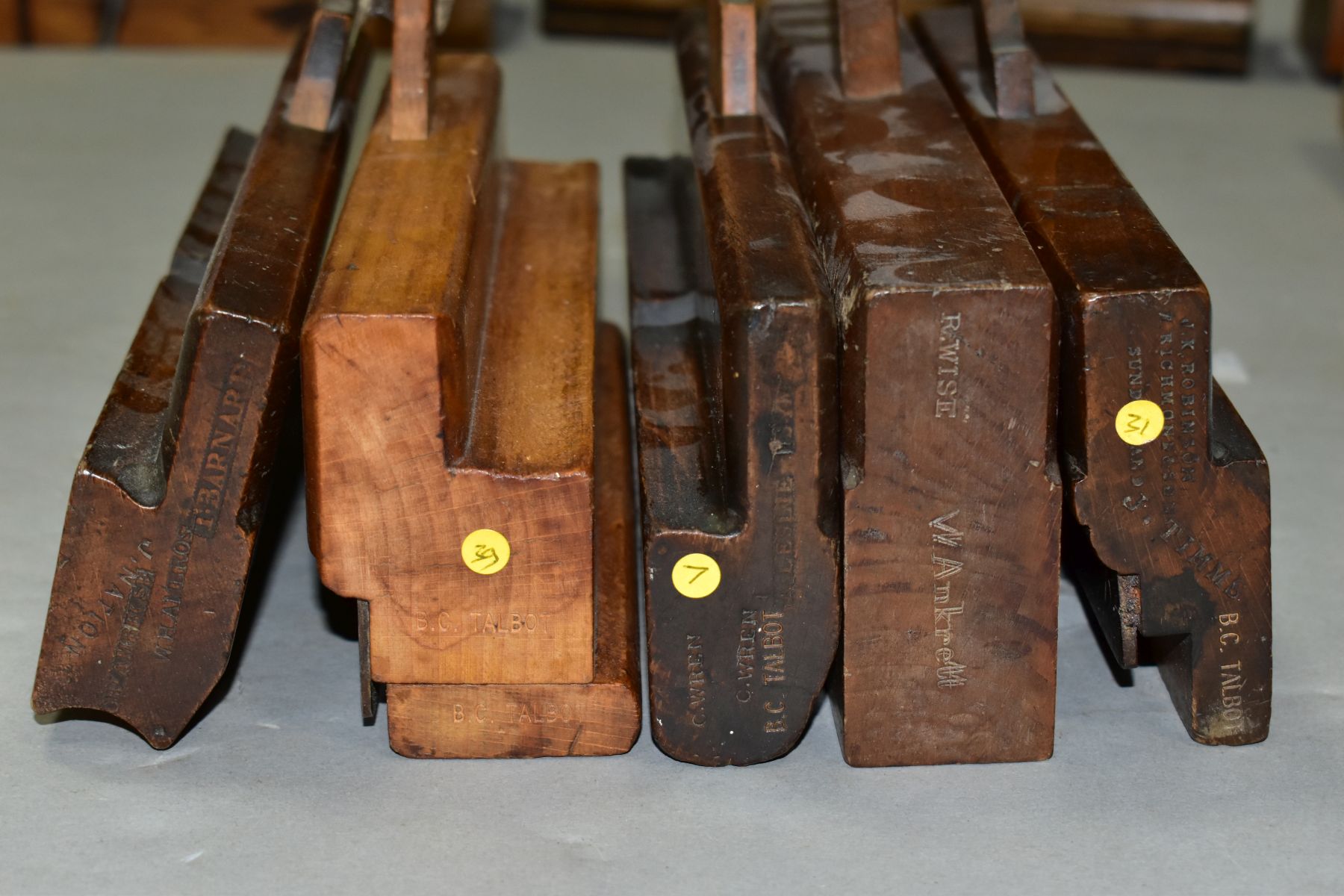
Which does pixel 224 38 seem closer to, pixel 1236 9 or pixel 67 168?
pixel 67 168

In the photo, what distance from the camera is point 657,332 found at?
89.8 inches

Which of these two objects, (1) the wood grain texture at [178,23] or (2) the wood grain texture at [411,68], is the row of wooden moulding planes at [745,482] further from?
(1) the wood grain texture at [178,23]

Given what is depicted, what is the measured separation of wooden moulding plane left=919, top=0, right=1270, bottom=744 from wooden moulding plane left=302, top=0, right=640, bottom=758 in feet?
1.84

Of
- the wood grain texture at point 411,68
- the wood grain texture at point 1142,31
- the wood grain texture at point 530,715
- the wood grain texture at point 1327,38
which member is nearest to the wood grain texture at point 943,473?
the wood grain texture at point 530,715

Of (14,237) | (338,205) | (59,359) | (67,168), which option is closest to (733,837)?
(338,205)

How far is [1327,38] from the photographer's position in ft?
15.1

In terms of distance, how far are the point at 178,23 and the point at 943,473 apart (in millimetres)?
3650

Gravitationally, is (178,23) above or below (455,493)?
below

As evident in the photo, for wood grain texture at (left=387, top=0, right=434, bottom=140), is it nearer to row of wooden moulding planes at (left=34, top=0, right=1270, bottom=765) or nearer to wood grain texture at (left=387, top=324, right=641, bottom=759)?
row of wooden moulding planes at (left=34, top=0, right=1270, bottom=765)

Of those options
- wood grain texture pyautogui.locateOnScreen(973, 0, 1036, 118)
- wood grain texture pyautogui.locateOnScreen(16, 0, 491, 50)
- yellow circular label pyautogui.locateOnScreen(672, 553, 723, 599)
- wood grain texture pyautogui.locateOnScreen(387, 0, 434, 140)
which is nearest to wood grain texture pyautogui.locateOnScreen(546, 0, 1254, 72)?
wood grain texture pyautogui.locateOnScreen(16, 0, 491, 50)

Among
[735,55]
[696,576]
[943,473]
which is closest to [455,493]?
[696,576]

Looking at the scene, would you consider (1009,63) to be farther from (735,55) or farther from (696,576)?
(696,576)

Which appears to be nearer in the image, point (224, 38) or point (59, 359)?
point (59, 359)

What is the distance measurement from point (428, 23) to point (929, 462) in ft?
3.18
